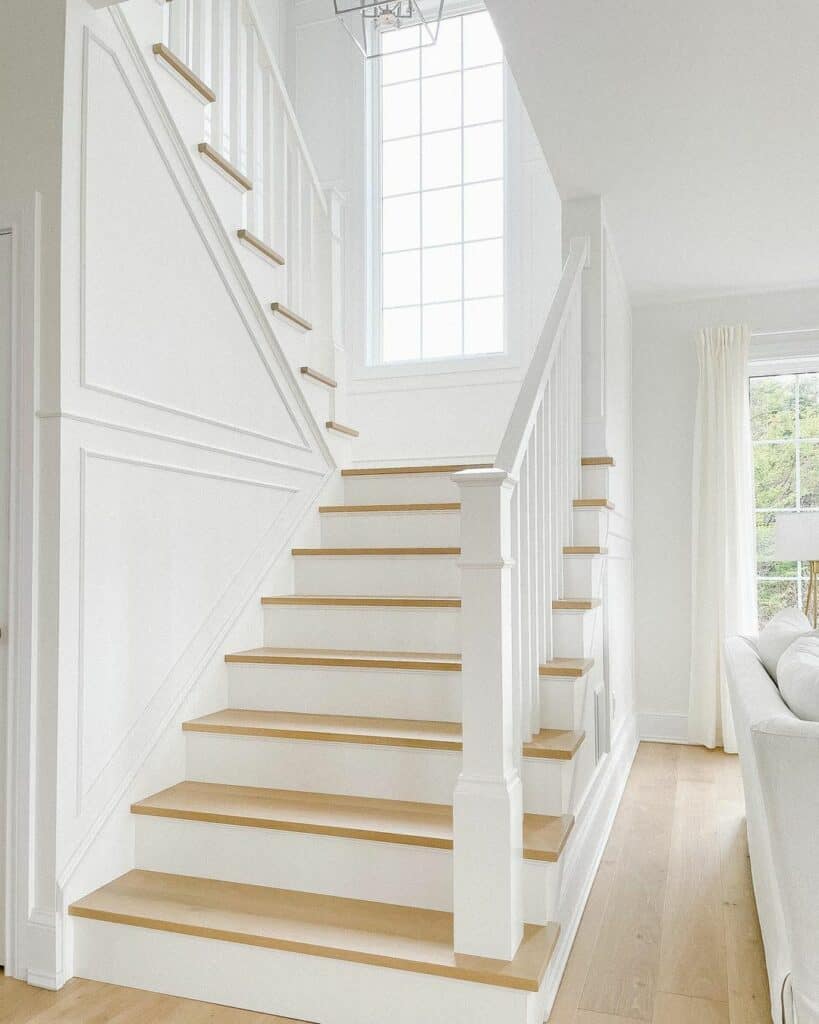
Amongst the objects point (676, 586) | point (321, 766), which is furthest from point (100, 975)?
point (676, 586)

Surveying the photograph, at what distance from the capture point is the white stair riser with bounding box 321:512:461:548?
3443mm

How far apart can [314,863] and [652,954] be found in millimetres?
920

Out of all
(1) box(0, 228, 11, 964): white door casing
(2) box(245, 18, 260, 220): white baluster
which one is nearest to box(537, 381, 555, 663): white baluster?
(1) box(0, 228, 11, 964): white door casing

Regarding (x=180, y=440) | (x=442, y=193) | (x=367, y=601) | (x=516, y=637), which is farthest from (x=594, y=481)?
(x=442, y=193)

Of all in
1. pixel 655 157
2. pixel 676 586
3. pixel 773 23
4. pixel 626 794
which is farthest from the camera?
pixel 676 586

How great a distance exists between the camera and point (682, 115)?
2920 mm

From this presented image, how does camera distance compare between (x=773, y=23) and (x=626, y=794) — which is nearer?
(x=773, y=23)

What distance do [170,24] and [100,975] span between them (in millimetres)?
2968

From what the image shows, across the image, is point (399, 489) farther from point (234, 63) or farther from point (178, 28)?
point (178, 28)

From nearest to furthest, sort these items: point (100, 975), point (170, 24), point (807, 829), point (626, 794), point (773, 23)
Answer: point (807, 829)
point (100, 975)
point (773, 23)
point (170, 24)
point (626, 794)

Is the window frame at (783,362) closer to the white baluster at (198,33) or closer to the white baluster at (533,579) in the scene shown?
the white baluster at (533,579)

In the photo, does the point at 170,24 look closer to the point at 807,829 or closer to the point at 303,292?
the point at 303,292

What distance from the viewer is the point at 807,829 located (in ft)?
5.07

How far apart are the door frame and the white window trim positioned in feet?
9.93
